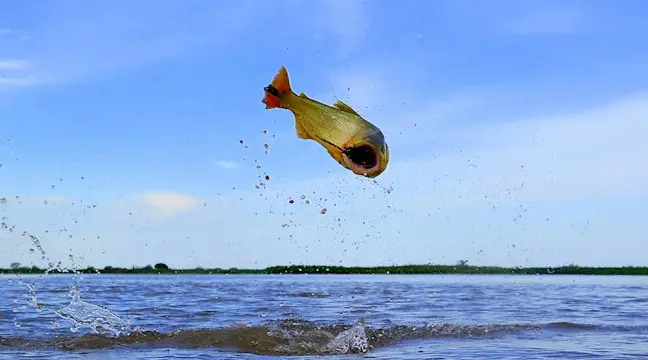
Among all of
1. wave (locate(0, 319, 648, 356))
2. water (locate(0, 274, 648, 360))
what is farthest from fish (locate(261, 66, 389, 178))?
wave (locate(0, 319, 648, 356))

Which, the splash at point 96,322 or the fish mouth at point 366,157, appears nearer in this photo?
the fish mouth at point 366,157

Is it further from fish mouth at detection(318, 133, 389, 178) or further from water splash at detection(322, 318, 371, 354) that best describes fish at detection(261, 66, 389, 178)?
water splash at detection(322, 318, 371, 354)

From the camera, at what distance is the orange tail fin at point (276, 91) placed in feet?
19.8

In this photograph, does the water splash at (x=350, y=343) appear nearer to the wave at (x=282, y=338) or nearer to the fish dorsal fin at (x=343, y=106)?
the wave at (x=282, y=338)

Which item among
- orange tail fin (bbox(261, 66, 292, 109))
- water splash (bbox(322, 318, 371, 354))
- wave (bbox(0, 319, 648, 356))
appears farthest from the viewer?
wave (bbox(0, 319, 648, 356))

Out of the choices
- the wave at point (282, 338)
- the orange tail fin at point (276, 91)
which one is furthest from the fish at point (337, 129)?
the wave at point (282, 338)

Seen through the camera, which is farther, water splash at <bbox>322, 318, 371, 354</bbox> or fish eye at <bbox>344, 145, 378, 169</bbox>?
water splash at <bbox>322, 318, 371, 354</bbox>

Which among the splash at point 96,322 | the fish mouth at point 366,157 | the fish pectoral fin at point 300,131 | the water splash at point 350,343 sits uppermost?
the fish pectoral fin at point 300,131

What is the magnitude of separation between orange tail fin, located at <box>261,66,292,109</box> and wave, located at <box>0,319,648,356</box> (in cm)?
856

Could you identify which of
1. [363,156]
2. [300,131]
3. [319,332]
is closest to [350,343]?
[319,332]

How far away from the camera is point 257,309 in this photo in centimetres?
2400

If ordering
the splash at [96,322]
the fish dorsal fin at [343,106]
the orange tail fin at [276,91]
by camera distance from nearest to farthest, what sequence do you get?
the fish dorsal fin at [343,106] < the orange tail fin at [276,91] < the splash at [96,322]

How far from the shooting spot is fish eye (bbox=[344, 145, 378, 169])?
5.37 metres

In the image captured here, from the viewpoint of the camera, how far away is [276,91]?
19.9 feet
